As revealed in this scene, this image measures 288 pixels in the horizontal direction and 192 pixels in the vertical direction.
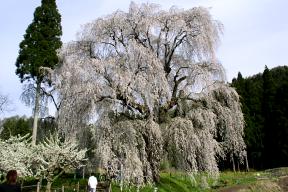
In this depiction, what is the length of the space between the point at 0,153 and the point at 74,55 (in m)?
7.01

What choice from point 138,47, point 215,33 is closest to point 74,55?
point 138,47

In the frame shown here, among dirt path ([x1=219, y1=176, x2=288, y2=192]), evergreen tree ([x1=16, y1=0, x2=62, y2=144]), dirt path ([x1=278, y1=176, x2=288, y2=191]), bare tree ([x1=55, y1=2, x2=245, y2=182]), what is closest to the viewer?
bare tree ([x1=55, y1=2, x2=245, y2=182])

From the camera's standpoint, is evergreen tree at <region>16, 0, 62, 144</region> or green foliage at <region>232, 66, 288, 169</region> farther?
green foliage at <region>232, 66, 288, 169</region>

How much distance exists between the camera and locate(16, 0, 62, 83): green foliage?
1120 inches

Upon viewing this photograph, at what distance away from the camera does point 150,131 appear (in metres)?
20.6

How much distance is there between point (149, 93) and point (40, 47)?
12.5 m

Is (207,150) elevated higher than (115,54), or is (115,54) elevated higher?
(115,54)

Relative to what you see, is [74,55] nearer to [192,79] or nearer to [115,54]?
[115,54]

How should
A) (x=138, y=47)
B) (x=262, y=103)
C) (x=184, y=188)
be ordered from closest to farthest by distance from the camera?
(x=138, y=47)
(x=184, y=188)
(x=262, y=103)

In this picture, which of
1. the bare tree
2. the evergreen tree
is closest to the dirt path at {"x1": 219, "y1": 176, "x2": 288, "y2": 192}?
the bare tree

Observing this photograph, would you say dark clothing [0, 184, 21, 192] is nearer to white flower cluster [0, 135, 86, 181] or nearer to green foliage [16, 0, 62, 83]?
white flower cluster [0, 135, 86, 181]

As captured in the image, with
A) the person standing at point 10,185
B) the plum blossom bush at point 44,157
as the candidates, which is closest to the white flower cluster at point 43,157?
the plum blossom bush at point 44,157

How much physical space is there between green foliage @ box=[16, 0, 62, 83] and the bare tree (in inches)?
165

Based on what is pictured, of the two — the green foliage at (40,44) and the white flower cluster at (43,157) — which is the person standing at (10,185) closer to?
the white flower cluster at (43,157)
